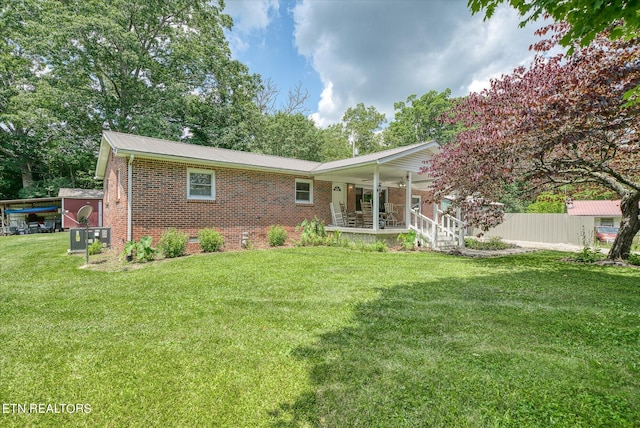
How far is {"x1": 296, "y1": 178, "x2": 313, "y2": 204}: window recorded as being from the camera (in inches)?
504

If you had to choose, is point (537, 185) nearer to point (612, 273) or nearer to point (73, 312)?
point (612, 273)

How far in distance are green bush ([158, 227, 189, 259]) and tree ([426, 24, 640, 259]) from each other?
25.5 ft

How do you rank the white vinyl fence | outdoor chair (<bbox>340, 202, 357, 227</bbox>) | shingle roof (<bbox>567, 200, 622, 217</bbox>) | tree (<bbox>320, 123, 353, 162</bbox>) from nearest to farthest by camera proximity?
1. outdoor chair (<bbox>340, 202, 357, 227</bbox>)
2. the white vinyl fence
3. shingle roof (<bbox>567, 200, 622, 217</bbox>)
4. tree (<bbox>320, 123, 353, 162</bbox>)

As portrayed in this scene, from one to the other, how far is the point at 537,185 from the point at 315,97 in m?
26.3

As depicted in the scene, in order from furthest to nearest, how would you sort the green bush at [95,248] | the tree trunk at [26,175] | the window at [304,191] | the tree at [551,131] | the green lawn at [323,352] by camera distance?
the tree trunk at [26,175], the window at [304,191], the green bush at [95,248], the tree at [551,131], the green lawn at [323,352]

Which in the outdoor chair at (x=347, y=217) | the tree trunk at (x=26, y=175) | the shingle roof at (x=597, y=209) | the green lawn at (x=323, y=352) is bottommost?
the green lawn at (x=323, y=352)

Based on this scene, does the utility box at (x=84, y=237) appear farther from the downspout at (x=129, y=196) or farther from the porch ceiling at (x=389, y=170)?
the porch ceiling at (x=389, y=170)

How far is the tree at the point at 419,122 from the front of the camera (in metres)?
33.7

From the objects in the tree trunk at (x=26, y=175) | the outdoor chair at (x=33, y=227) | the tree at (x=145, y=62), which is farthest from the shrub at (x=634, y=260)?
the tree trunk at (x=26, y=175)

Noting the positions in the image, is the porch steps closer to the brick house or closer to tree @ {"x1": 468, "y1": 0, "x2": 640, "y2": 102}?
the brick house

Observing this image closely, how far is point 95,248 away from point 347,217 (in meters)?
9.56

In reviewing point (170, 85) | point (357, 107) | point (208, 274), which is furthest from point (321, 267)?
point (357, 107)

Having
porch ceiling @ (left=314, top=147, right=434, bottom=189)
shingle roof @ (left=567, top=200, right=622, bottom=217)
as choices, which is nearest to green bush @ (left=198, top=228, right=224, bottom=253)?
porch ceiling @ (left=314, top=147, right=434, bottom=189)

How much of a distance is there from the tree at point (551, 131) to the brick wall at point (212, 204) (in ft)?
19.1
